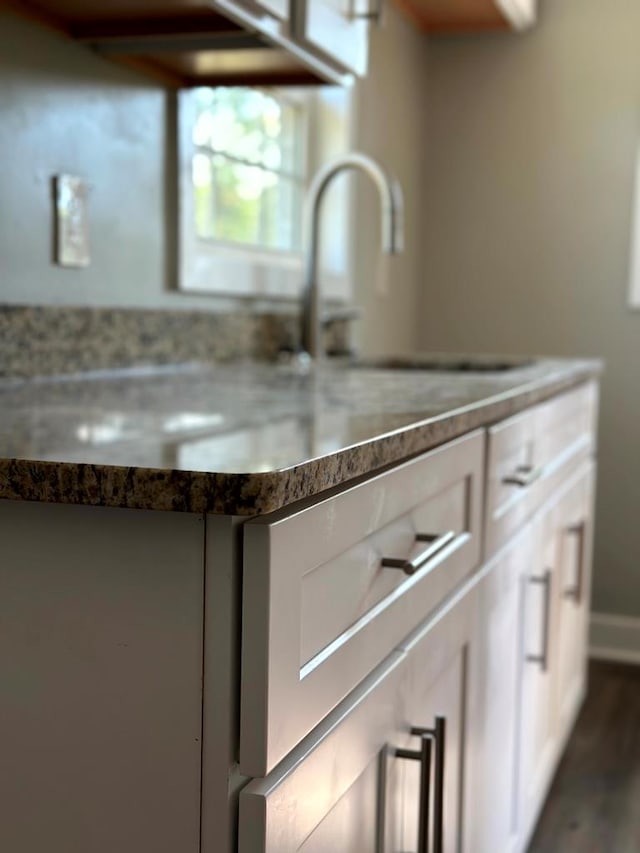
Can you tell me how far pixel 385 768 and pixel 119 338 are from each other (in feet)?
2.98

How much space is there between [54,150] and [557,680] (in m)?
1.44

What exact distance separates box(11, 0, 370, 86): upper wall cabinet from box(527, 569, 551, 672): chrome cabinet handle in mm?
945

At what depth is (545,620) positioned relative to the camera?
1.90 meters

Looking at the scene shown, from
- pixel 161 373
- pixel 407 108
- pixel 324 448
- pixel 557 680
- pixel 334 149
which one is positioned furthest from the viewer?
pixel 407 108

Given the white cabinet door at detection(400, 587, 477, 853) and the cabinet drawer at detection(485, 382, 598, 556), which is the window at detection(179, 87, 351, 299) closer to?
the cabinet drawer at detection(485, 382, 598, 556)

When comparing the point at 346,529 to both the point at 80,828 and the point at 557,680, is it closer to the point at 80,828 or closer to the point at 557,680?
the point at 80,828

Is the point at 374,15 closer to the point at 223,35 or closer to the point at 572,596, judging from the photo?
the point at 223,35

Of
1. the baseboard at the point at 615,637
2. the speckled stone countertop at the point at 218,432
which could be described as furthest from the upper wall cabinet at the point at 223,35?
the baseboard at the point at 615,637

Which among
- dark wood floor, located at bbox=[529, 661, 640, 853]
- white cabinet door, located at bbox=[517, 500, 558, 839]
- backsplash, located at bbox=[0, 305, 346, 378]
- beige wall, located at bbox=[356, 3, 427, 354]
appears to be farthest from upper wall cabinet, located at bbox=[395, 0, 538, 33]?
dark wood floor, located at bbox=[529, 661, 640, 853]

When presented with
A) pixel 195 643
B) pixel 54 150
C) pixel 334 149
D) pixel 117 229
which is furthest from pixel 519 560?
pixel 334 149

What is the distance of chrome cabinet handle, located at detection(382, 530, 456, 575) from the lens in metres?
0.92

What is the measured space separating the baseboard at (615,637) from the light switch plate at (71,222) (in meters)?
2.24

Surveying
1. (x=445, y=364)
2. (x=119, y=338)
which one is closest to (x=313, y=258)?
(x=445, y=364)

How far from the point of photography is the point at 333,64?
1726 millimetres
